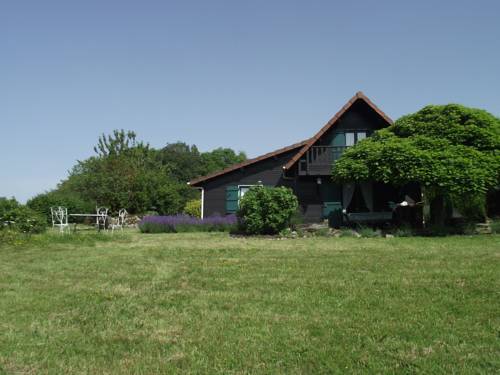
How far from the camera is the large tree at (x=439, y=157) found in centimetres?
1402

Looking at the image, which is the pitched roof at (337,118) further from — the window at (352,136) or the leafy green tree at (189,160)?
the leafy green tree at (189,160)

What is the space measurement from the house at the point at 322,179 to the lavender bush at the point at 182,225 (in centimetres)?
311

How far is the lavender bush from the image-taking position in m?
18.0

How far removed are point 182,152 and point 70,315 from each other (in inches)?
2993

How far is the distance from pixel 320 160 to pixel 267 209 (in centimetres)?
539

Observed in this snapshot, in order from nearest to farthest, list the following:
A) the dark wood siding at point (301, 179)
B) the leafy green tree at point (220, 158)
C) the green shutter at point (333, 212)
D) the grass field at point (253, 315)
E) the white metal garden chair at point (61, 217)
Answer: the grass field at point (253, 315), the white metal garden chair at point (61, 217), the green shutter at point (333, 212), the dark wood siding at point (301, 179), the leafy green tree at point (220, 158)

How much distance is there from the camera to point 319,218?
19.8 m

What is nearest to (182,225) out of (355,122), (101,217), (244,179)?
(101,217)

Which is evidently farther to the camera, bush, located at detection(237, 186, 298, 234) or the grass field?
bush, located at detection(237, 186, 298, 234)

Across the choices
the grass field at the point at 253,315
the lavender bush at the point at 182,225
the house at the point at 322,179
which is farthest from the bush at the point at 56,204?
the grass field at the point at 253,315

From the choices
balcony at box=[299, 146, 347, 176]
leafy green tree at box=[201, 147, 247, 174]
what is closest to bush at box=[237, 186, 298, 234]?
balcony at box=[299, 146, 347, 176]

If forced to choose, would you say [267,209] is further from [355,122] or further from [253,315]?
[253,315]

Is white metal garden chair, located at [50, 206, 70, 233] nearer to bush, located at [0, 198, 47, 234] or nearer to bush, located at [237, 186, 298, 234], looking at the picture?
bush, located at [0, 198, 47, 234]

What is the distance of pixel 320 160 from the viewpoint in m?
19.1
